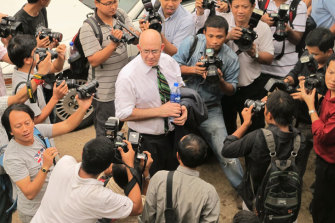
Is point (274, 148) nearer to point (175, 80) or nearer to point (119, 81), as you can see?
point (175, 80)

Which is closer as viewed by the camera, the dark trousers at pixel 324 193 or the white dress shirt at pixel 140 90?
the dark trousers at pixel 324 193

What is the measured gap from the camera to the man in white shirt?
11.8ft

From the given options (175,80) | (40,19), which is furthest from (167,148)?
(40,19)

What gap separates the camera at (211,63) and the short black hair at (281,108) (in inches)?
34.7

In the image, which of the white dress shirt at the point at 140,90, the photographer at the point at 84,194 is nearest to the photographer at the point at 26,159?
the photographer at the point at 84,194

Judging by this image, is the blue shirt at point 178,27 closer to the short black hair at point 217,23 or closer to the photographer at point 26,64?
the short black hair at point 217,23

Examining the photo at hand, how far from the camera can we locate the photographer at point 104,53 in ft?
13.5

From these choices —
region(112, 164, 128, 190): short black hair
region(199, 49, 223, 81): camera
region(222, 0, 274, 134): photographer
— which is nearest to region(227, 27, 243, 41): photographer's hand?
region(222, 0, 274, 134): photographer

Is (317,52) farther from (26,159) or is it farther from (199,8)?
(26,159)

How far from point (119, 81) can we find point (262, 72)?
1.89 metres

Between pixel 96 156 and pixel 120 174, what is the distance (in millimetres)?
346

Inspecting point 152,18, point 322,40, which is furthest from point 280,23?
point 152,18

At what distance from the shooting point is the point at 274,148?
3.05m

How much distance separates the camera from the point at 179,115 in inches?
144
